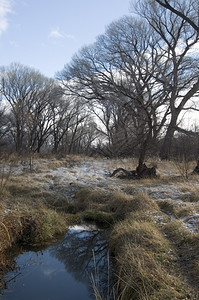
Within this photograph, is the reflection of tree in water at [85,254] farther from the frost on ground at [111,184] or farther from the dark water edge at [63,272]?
the frost on ground at [111,184]

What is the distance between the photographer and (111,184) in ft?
33.2

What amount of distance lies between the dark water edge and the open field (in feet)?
0.93

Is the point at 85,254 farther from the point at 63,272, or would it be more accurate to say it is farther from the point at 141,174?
the point at 141,174

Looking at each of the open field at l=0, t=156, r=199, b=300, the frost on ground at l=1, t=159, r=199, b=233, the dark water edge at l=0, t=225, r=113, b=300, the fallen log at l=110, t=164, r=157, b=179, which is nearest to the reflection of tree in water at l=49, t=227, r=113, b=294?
the dark water edge at l=0, t=225, r=113, b=300

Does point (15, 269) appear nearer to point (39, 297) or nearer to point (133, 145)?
point (39, 297)

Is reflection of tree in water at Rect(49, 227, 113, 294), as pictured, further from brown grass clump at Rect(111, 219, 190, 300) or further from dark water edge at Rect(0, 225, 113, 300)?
brown grass clump at Rect(111, 219, 190, 300)

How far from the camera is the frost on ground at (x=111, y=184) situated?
21.4ft

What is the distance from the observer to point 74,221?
708cm

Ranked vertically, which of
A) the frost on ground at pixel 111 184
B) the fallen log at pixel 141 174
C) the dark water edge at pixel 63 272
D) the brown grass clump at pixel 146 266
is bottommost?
the dark water edge at pixel 63 272

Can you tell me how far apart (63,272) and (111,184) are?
18.2 feet

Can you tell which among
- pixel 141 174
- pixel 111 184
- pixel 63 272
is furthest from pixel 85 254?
pixel 141 174

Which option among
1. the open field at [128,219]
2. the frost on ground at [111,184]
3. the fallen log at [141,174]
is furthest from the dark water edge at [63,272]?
the fallen log at [141,174]

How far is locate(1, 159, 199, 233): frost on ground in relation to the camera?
652 centimetres

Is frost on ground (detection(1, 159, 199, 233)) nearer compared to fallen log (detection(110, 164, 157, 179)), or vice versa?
frost on ground (detection(1, 159, 199, 233))
